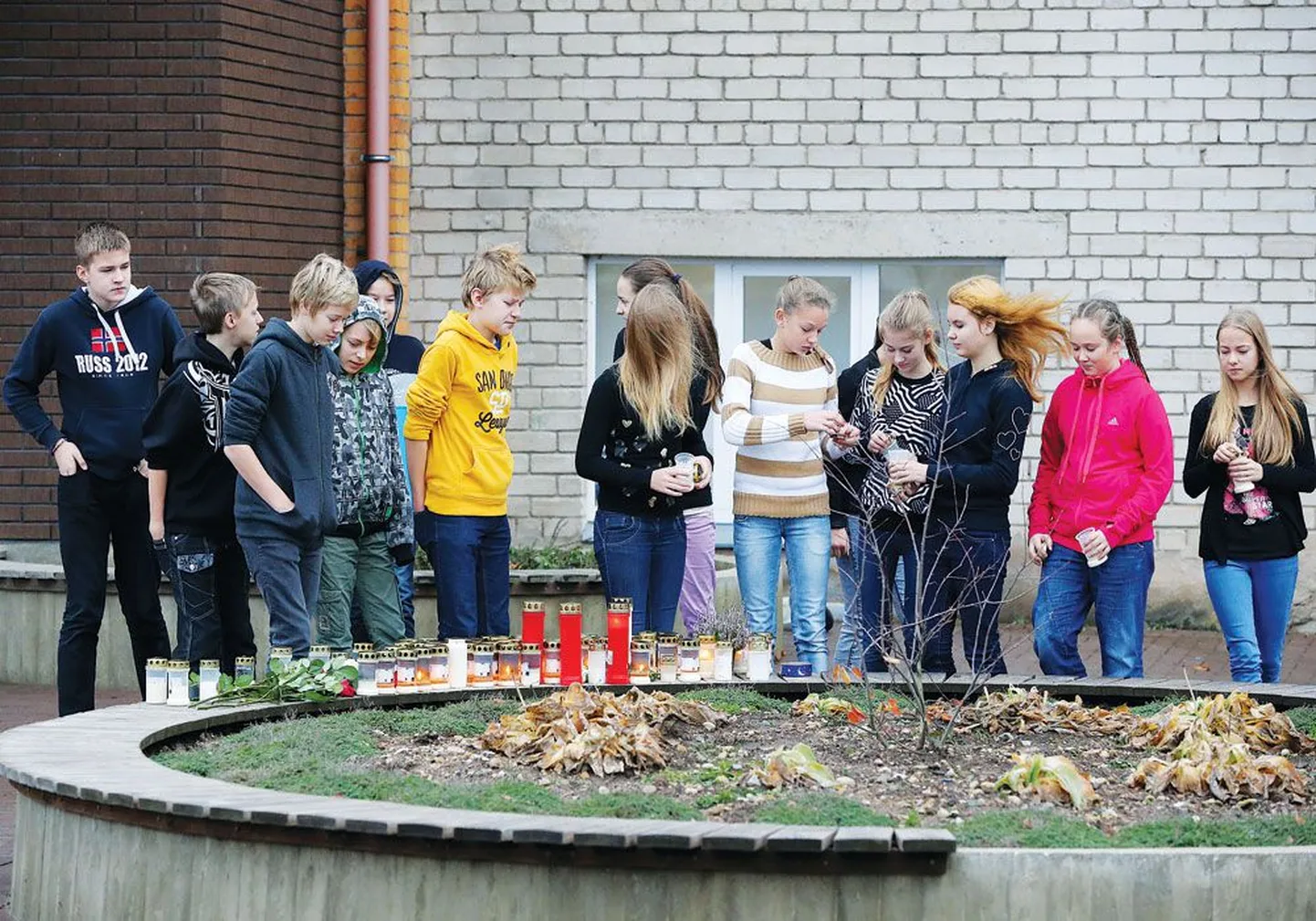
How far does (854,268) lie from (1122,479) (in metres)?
5.27

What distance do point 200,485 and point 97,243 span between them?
3.96 ft

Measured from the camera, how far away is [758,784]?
5.55 metres

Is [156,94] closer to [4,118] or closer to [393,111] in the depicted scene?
[4,118]

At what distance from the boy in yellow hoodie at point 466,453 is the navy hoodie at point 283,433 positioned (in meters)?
0.82

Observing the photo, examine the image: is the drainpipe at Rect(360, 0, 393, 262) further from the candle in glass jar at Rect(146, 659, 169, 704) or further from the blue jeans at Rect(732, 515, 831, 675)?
the candle in glass jar at Rect(146, 659, 169, 704)

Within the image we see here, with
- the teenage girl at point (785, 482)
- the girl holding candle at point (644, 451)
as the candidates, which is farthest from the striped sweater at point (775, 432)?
the girl holding candle at point (644, 451)

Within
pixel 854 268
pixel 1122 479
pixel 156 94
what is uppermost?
pixel 156 94

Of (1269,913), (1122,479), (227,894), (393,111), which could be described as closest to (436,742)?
(227,894)

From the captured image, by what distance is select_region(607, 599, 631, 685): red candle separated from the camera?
721cm

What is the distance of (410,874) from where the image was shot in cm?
472

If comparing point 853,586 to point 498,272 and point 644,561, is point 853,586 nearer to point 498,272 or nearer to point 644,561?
point 644,561

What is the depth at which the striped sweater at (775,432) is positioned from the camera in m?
8.68

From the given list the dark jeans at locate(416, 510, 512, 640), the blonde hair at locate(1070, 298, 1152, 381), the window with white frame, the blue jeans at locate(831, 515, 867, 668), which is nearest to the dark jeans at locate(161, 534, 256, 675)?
the dark jeans at locate(416, 510, 512, 640)

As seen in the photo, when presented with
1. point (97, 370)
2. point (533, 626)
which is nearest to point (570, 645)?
point (533, 626)
